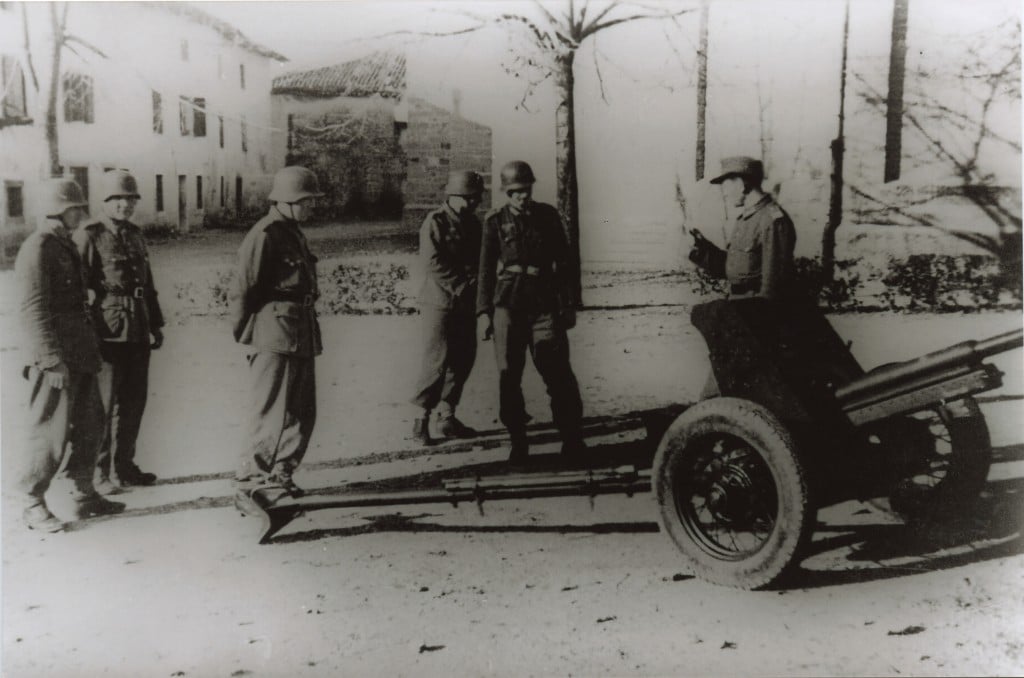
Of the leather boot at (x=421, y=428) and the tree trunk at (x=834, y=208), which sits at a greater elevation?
the tree trunk at (x=834, y=208)

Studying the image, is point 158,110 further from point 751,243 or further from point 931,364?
Answer: point 931,364

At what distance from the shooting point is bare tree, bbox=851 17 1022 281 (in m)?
4.31

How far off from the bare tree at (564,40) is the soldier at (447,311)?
1.58ft

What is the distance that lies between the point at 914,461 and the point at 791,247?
1150mm

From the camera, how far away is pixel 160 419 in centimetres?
441

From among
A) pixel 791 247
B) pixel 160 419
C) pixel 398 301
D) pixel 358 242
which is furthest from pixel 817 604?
pixel 160 419

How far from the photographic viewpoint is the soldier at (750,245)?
166 inches

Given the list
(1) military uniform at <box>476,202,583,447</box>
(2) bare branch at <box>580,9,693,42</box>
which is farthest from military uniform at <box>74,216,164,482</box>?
(2) bare branch at <box>580,9,693,42</box>

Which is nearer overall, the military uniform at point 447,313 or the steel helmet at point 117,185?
the steel helmet at point 117,185

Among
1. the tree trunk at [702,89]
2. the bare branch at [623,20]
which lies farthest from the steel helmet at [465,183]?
the tree trunk at [702,89]

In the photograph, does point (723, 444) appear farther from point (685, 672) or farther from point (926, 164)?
point (926, 164)

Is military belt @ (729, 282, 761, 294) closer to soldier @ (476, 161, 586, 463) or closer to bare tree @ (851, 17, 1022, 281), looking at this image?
bare tree @ (851, 17, 1022, 281)

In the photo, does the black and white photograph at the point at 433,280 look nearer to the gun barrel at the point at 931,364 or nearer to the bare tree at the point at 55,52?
the bare tree at the point at 55,52

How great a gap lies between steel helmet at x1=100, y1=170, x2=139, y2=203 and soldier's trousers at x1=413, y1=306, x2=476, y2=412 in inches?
62.0
